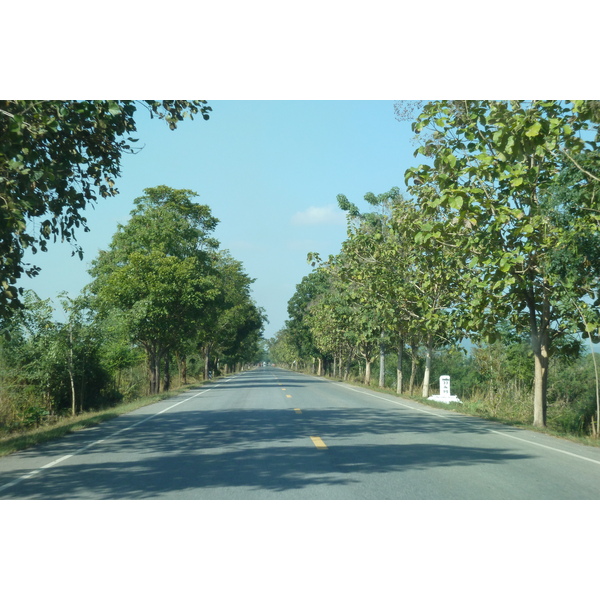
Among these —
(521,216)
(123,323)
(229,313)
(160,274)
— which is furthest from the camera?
(229,313)

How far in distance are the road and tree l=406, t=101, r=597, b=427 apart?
137 inches

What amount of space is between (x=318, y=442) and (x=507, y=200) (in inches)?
285

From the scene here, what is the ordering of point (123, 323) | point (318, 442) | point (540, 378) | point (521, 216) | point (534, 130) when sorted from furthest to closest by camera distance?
point (123, 323) < point (540, 378) < point (521, 216) < point (318, 442) < point (534, 130)

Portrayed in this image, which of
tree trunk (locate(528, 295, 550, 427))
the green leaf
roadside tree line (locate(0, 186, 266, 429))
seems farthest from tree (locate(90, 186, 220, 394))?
the green leaf

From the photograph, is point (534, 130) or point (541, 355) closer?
point (534, 130)

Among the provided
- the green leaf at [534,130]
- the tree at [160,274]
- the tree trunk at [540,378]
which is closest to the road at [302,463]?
the tree trunk at [540,378]

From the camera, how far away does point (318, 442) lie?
44.1ft

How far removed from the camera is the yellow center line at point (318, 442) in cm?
1283

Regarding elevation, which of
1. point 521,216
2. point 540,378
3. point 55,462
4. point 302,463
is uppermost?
point 521,216

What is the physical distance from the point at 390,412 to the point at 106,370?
14.9m

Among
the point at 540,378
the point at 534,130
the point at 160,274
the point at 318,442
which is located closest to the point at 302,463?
the point at 318,442

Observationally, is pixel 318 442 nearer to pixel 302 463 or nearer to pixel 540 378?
pixel 302 463

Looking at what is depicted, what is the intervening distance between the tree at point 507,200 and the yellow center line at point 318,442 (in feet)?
15.6

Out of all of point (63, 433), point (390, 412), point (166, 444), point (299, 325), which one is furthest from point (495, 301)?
point (299, 325)
